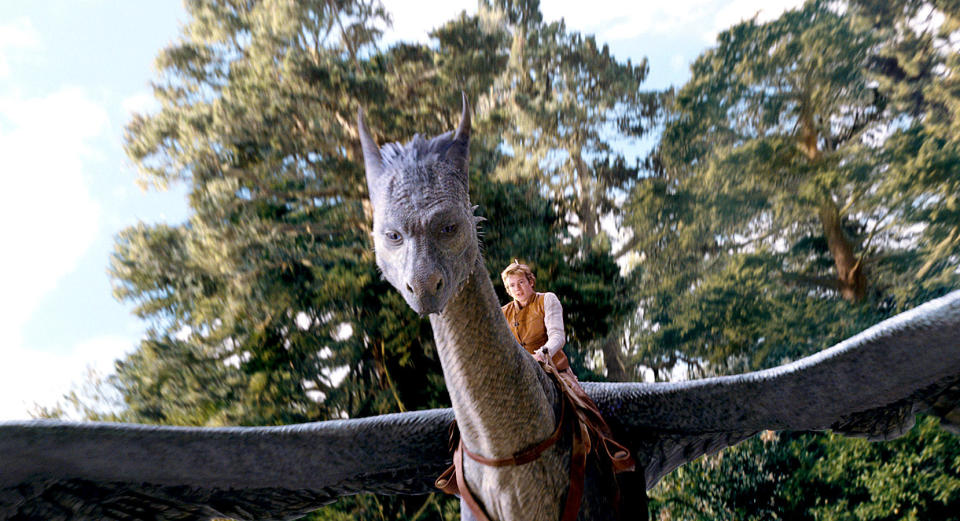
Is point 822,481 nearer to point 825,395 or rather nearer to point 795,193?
A: point 795,193

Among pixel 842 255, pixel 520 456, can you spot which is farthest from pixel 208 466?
pixel 842 255

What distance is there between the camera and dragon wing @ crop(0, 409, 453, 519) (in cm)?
239

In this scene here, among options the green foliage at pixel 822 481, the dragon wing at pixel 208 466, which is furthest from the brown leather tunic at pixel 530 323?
the green foliage at pixel 822 481

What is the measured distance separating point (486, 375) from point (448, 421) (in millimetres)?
757

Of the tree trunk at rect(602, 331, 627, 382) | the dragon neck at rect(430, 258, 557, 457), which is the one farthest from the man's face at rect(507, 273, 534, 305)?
the tree trunk at rect(602, 331, 627, 382)

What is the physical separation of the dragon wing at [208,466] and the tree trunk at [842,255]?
827 cm

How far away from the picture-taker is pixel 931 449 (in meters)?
7.18

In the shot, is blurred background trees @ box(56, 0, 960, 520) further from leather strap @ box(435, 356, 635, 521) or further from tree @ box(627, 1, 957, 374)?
leather strap @ box(435, 356, 635, 521)

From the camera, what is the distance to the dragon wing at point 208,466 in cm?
239

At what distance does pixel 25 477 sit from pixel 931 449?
7666 mm

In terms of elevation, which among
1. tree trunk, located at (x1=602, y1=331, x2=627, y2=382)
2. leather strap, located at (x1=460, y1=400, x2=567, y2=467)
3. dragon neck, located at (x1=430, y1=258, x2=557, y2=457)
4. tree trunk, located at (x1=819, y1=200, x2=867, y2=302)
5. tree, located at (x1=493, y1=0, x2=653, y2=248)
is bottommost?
leather strap, located at (x1=460, y1=400, x2=567, y2=467)

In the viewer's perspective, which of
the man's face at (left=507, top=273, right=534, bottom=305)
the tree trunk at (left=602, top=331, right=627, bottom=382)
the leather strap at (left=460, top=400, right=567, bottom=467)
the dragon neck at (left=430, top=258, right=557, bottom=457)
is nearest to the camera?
the dragon neck at (left=430, top=258, right=557, bottom=457)

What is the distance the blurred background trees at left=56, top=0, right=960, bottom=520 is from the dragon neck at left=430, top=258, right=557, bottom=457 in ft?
18.9

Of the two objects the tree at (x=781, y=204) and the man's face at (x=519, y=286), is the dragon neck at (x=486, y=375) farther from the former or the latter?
the tree at (x=781, y=204)
